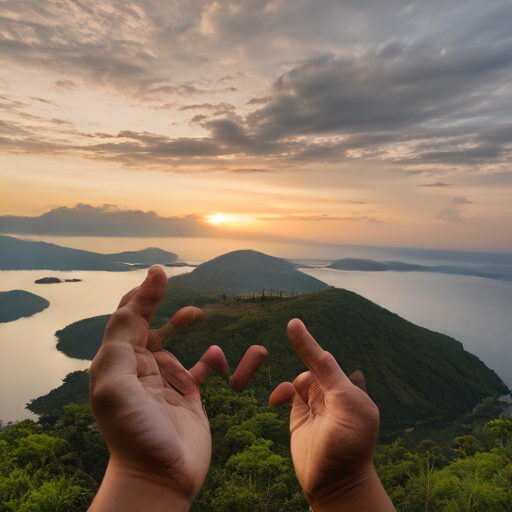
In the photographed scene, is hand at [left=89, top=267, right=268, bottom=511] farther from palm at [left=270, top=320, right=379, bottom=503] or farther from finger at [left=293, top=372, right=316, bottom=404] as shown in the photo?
finger at [left=293, top=372, right=316, bottom=404]

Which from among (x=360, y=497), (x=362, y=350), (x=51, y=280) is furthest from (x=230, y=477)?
(x=51, y=280)

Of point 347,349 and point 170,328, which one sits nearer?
point 170,328

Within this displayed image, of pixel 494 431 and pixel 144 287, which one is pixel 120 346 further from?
pixel 494 431

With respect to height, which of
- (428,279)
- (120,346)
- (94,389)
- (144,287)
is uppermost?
(144,287)

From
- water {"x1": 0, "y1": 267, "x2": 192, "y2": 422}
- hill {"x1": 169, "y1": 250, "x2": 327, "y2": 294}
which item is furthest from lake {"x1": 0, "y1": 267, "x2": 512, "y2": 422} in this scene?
hill {"x1": 169, "y1": 250, "x2": 327, "y2": 294}

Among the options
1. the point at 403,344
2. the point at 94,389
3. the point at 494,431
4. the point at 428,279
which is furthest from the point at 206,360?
the point at 428,279

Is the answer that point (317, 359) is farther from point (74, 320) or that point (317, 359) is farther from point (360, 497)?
point (74, 320)

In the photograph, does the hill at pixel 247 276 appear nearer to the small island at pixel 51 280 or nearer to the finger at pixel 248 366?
the small island at pixel 51 280
